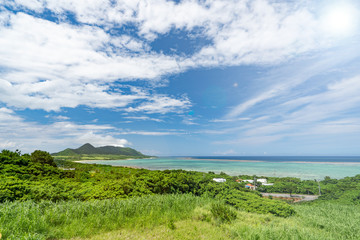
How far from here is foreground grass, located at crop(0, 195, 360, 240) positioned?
13.9ft

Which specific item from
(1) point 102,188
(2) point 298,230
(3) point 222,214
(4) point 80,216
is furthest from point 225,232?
(1) point 102,188

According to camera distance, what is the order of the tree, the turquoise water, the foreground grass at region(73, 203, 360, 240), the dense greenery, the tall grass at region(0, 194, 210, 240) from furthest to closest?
the turquoise water
the tree
the dense greenery
the foreground grass at region(73, 203, 360, 240)
the tall grass at region(0, 194, 210, 240)

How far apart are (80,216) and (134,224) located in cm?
175

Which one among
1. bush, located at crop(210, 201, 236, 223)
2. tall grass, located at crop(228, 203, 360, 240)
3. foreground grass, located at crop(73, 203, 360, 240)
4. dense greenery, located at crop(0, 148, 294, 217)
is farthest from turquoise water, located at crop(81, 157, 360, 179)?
foreground grass, located at crop(73, 203, 360, 240)

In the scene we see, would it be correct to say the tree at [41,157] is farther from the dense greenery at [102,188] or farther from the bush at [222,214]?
the bush at [222,214]

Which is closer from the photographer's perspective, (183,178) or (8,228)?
(8,228)

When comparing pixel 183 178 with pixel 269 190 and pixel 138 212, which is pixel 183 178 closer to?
pixel 138 212

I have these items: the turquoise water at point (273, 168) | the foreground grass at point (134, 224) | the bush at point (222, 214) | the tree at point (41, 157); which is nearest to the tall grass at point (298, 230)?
the foreground grass at point (134, 224)

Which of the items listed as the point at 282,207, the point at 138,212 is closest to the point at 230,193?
the point at 282,207

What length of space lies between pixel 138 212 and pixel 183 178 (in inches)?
191

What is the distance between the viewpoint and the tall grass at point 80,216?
4.08 metres

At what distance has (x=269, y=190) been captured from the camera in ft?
78.8

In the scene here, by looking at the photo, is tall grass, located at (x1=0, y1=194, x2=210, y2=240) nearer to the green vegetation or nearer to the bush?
the green vegetation

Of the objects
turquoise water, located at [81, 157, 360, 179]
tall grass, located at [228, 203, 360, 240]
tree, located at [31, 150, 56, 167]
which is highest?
tree, located at [31, 150, 56, 167]
